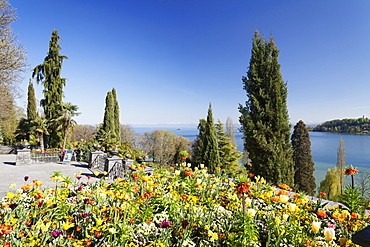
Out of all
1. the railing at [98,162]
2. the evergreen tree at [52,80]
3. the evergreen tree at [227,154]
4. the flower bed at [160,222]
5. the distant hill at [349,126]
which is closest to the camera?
the flower bed at [160,222]

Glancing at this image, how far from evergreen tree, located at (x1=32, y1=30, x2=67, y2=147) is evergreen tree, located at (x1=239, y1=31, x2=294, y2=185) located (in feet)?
44.9

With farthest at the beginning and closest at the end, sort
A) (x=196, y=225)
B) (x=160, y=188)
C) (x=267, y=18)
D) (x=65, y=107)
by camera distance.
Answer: (x=65, y=107) → (x=267, y=18) → (x=160, y=188) → (x=196, y=225)

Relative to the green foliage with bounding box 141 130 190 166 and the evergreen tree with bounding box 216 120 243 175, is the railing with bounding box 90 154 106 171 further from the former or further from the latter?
the green foliage with bounding box 141 130 190 166

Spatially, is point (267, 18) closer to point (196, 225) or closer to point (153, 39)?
point (153, 39)

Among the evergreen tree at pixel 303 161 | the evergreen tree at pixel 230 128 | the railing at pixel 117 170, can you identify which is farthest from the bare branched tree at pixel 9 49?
the evergreen tree at pixel 230 128

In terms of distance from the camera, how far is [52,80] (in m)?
13.8

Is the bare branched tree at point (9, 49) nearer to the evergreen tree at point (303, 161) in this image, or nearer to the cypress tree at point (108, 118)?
the cypress tree at point (108, 118)

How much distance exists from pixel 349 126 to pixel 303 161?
104ft

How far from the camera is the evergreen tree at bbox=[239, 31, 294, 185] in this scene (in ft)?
25.1

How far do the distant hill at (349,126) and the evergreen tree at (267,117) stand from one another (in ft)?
117

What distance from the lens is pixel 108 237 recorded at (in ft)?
6.91

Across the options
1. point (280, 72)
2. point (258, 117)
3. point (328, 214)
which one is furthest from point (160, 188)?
point (280, 72)

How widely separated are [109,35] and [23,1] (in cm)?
385

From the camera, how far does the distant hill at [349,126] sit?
3302cm
